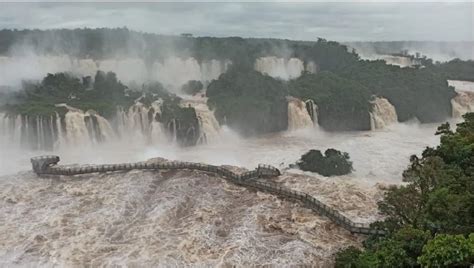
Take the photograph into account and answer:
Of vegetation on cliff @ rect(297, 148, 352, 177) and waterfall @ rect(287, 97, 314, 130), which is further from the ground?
waterfall @ rect(287, 97, 314, 130)

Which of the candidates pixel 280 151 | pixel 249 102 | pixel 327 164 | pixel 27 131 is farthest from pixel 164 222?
pixel 249 102

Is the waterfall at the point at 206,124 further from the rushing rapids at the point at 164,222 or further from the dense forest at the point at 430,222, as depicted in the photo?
the dense forest at the point at 430,222

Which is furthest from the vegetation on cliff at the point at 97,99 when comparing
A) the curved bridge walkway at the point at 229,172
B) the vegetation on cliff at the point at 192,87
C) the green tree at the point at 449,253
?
the green tree at the point at 449,253

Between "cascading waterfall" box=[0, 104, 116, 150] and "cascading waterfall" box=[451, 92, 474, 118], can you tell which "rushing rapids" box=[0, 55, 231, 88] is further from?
"cascading waterfall" box=[451, 92, 474, 118]

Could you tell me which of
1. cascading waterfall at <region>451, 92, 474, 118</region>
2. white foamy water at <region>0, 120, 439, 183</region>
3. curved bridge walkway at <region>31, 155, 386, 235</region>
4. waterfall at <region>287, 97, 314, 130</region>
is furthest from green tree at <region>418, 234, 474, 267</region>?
cascading waterfall at <region>451, 92, 474, 118</region>

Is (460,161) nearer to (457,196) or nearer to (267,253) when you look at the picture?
(457,196)

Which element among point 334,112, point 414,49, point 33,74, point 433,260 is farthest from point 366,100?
point 414,49
